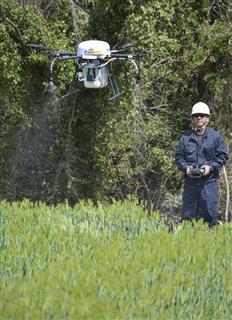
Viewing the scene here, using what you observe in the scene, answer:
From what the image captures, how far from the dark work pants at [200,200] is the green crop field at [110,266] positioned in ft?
5.15

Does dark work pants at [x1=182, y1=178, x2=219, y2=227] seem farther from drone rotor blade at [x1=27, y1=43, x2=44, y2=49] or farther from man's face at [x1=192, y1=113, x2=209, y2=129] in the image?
drone rotor blade at [x1=27, y1=43, x2=44, y2=49]

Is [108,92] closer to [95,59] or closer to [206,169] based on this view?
[95,59]

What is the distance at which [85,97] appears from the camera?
852 centimetres

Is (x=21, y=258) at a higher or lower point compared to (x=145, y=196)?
lower

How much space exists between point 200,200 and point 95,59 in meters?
1.96

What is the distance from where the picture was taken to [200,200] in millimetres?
6898

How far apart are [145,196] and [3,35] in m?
2.99

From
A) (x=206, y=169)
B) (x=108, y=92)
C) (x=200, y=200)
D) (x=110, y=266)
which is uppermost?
(x=108, y=92)

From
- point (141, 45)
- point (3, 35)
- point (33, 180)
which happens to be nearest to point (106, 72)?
point (141, 45)

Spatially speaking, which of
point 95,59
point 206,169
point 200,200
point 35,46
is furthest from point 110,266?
point 35,46

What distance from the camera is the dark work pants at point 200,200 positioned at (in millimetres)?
6863

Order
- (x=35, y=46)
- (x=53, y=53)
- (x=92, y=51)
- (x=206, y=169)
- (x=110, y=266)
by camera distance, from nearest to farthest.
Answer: (x=110, y=266)
(x=206, y=169)
(x=92, y=51)
(x=35, y=46)
(x=53, y=53)

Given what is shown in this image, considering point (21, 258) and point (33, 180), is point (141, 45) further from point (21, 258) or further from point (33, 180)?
point (21, 258)

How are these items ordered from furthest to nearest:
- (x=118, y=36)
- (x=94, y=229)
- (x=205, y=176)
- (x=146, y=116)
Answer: (x=146, y=116)
(x=118, y=36)
(x=205, y=176)
(x=94, y=229)
